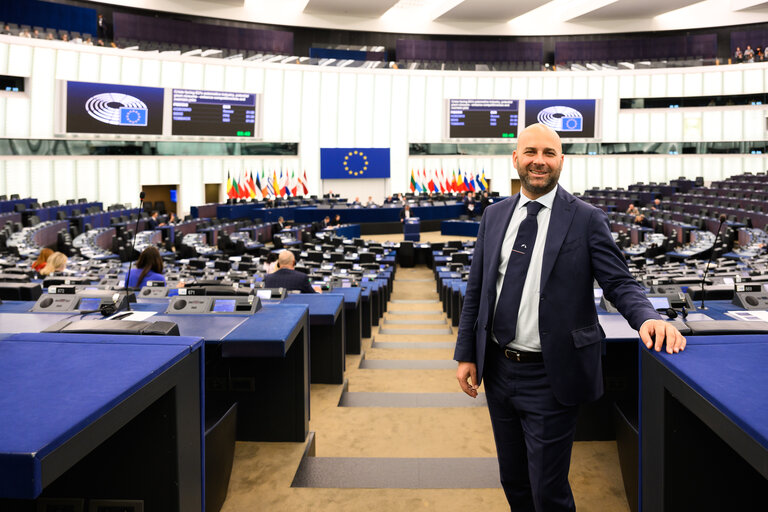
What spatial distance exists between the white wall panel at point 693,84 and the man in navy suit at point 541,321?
27.5m

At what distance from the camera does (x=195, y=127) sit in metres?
21.5

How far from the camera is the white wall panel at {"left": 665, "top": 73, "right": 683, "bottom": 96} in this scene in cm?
2566

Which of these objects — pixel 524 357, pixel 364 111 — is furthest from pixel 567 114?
pixel 524 357

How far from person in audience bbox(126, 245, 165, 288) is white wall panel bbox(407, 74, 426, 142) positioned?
71.9ft

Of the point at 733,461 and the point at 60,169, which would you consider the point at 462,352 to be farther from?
the point at 60,169

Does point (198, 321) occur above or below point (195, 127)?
below

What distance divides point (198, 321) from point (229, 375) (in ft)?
1.39

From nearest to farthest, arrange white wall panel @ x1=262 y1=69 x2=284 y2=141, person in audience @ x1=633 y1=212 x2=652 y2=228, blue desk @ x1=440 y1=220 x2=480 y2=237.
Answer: person in audience @ x1=633 y1=212 x2=652 y2=228 < blue desk @ x1=440 y1=220 x2=480 y2=237 < white wall panel @ x1=262 y1=69 x2=284 y2=141

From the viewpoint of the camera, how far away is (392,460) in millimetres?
2811

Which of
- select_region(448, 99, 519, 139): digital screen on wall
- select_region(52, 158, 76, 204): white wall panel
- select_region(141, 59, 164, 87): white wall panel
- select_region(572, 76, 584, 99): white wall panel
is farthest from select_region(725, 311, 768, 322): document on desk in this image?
select_region(572, 76, 584, 99): white wall panel

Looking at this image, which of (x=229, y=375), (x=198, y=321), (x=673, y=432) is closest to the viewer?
(x=673, y=432)

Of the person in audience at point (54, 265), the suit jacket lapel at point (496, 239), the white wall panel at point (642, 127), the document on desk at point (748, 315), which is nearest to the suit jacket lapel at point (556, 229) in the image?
the suit jacket lapel at point (496, 239)

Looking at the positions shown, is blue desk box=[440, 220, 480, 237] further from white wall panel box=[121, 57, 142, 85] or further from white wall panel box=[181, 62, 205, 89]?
white wall panel box=[121, 57, 142, 85]

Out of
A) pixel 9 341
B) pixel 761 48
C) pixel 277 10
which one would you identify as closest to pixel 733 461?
pixel 9 341
